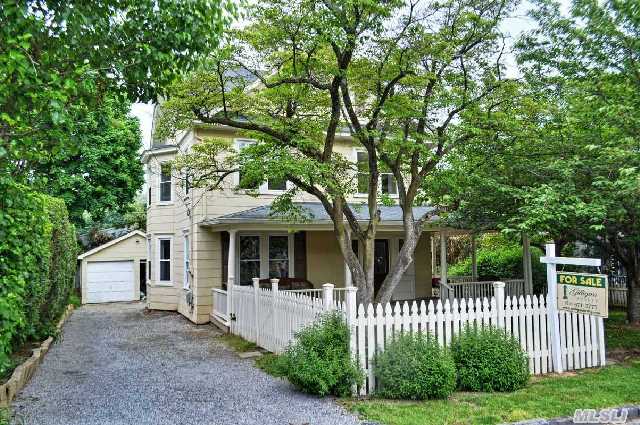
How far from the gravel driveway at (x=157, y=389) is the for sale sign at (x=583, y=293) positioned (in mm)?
3838

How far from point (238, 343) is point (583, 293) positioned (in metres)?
7.00

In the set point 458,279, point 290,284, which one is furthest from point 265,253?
point 458,279

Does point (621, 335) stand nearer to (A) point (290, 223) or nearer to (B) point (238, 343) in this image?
(A) point (290, 223)

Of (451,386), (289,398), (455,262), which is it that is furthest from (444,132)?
(455,262)

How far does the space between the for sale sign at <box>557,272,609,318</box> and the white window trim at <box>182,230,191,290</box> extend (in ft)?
35.3

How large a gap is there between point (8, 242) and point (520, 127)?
8718 millimetres

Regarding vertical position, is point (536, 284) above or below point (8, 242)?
below

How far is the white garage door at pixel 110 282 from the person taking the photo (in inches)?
866

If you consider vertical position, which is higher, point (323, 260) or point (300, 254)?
point (300, 254)

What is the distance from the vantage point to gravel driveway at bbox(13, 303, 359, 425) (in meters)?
6.02

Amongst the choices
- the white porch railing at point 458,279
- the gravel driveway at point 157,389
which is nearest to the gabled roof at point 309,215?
the white porch railing at point 458,279

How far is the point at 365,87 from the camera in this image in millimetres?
10055

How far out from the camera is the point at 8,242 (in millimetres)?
4555

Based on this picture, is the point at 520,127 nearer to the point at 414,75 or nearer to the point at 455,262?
the point at 414,75
